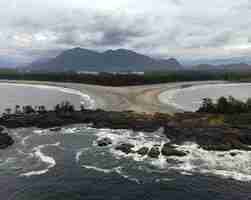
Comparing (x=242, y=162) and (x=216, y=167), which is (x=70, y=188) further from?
(x=242, y=162)

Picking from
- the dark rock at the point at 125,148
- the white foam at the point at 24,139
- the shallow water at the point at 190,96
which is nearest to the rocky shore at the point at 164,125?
the dark rock at the point at 125,148

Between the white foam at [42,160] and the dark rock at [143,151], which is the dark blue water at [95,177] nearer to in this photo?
the white foam at [42,160]

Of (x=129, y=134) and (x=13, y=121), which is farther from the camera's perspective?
(x=13, y=121)

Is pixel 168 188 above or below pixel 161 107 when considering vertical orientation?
below

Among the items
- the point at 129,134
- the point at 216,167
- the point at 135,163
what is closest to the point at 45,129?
the point at 129,134

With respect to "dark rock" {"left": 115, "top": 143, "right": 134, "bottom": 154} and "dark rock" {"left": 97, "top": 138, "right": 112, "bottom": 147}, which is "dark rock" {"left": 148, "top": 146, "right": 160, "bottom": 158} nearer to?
"dark rock" {"left": 115, "top": 143, "right": 134, "bottom": 154}

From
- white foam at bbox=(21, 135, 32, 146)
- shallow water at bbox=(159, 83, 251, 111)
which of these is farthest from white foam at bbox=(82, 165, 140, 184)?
shallow water at bbox=(159, 83, 251, 111)

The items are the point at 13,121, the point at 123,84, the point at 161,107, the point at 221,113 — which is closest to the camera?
the point at 13,121
